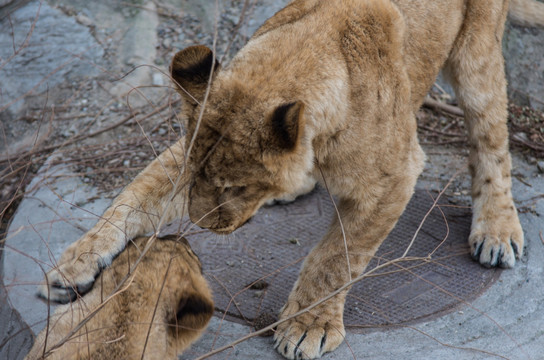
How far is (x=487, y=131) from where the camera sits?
496cm

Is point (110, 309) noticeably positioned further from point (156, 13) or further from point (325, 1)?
point (156, 13)

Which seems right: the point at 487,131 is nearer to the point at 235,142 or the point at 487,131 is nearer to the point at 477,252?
the point at 477,252

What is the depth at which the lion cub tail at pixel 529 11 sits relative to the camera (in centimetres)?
578


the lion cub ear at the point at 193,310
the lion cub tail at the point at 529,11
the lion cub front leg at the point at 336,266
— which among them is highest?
the lion cub ear at the point at 193,310

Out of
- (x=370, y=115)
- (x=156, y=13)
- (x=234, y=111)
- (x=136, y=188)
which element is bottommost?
(x=156, y=13)

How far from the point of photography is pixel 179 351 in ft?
11.1

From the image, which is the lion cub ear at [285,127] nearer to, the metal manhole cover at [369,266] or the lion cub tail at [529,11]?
the metal manhole cover at [369,266]

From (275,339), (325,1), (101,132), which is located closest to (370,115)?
(325,1)

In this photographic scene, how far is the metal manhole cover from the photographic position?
14.1 feet

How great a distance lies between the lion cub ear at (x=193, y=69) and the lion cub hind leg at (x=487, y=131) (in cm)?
214

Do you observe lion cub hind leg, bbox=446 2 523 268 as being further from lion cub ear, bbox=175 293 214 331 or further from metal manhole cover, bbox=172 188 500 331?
lion cub ear, bbox=175 293 214 331

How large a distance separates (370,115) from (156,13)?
14.5 ft

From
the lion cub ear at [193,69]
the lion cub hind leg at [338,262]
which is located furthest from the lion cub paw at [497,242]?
the lion cub ear at [193,69]

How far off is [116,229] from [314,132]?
1419 millimetres
